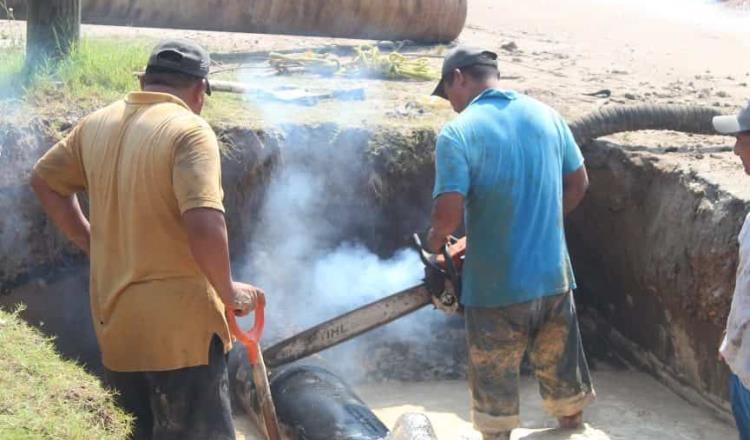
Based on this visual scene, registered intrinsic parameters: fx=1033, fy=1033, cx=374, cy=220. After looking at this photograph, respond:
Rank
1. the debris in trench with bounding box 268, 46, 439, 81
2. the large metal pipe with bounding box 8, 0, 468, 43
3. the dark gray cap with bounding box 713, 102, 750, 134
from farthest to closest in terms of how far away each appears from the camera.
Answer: the large metal pipe with bounding box 8, 0, 468, 43 < the debris in trench with bounding box 268, 46, 439, 81 < the dark gray cap with bounding box 713, 102, 750, 134

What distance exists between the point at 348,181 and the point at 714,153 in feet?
7.71

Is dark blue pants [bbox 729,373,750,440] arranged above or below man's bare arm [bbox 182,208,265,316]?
below

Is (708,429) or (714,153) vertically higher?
(714,153)

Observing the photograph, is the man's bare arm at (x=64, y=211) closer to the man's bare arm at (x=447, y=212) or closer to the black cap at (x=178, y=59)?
the black cap at (x=178, y=59)

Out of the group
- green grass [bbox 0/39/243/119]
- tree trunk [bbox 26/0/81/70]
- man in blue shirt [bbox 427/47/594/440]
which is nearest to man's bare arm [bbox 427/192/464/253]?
man in blue shirt [bbox 427/47/594/440]

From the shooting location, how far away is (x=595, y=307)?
7.37 m

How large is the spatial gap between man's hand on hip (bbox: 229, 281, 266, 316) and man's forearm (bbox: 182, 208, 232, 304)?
0.11 meters

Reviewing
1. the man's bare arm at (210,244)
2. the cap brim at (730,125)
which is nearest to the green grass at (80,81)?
the man's bare arm at (210,244)

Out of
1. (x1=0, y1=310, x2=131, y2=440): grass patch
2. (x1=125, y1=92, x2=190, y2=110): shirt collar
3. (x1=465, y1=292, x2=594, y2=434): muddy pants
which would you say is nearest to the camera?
(x1=0, y1=310, x2=131, y2=440): grass patch

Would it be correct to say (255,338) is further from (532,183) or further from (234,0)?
(234,0)

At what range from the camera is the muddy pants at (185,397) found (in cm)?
389

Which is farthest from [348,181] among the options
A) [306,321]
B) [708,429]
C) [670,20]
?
[670,20]

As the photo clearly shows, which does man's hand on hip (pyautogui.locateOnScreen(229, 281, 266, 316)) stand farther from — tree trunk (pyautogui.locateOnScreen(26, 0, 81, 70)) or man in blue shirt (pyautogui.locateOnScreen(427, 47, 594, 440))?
tree trunk (pyautogui.locateOnScreen(26, 0, 81, 70))

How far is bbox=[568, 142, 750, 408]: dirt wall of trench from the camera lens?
577cm
